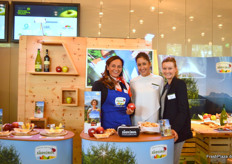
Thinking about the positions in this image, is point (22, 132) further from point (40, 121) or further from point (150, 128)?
point (40, 121)

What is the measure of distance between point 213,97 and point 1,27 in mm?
4764

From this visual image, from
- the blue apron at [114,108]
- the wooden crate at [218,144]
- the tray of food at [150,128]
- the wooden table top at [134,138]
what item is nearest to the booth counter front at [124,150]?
the wooden table top at [134,138]

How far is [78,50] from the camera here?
4781 mm

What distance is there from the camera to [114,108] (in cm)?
316

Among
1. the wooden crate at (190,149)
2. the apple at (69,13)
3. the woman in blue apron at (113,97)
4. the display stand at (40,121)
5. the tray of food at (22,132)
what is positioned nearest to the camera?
the tray of food at (22,132)

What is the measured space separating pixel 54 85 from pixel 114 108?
1.90m

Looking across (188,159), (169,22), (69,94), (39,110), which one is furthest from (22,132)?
(169,22)

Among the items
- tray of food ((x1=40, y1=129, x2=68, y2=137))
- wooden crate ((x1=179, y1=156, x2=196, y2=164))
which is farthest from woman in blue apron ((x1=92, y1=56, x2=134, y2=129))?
wooden crate ((x1=179, y1=156, x2=196, y2=164))

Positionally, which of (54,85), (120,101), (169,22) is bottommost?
(120,101)

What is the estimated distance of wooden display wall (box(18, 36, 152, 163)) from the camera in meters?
4.66

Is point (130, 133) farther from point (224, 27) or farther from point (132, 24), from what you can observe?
point (224, 27)

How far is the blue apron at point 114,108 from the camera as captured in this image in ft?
10.3

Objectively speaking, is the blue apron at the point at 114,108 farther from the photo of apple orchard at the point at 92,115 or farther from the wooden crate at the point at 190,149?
the wooden crate at the point at 190,149

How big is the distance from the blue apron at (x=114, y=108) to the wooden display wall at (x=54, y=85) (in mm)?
1542
